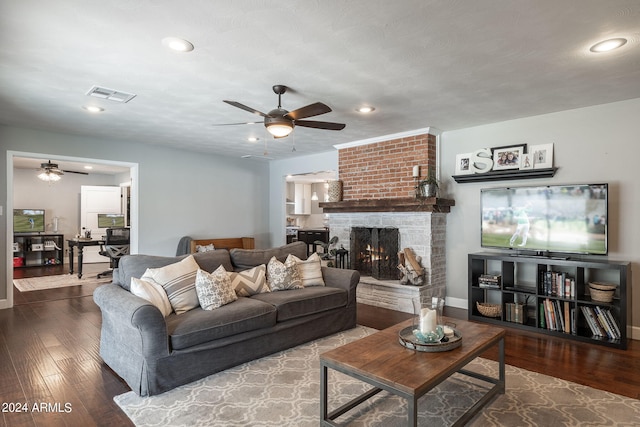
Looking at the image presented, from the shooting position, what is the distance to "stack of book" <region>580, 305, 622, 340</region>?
346 centimetres

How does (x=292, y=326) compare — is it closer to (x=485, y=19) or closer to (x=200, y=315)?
(x=200, y=315)

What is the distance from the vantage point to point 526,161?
4258 mm

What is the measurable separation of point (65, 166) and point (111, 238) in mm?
3241

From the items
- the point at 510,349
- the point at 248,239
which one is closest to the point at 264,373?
the point at 510,349

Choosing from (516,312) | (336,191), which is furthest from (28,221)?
(516,312)

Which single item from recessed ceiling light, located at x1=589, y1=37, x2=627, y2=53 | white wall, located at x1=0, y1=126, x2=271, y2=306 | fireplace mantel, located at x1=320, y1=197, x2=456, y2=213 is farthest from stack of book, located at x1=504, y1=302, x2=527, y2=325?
white wall, located at x1=0, y1=126, x2=271, y2=306

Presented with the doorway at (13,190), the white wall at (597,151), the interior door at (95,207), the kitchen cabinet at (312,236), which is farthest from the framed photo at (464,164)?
the interior door at (95,207)

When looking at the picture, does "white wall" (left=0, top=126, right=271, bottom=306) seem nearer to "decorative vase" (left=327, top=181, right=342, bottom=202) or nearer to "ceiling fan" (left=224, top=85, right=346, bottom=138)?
"decorative vase" (left=327, top=181, right=342, bottom=202)

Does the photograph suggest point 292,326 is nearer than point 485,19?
No

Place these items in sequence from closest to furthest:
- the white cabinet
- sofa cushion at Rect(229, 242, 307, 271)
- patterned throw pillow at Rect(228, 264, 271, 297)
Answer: patterned throw pillow at Rect(228, 264, 271, 297) → sofa cushion at Rect(229, 242, 307, 271) → the white cabinet

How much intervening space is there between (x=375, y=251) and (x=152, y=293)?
344 cm

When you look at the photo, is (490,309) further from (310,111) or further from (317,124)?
(310,111)

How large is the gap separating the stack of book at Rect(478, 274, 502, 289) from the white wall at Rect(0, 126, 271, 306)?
474 cm

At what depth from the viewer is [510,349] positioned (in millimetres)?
3428
